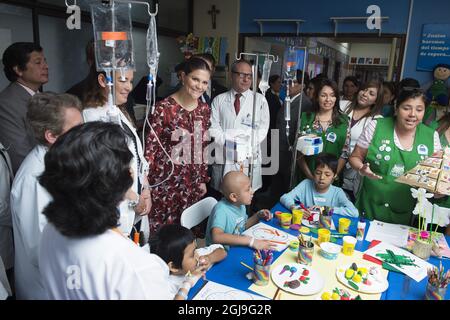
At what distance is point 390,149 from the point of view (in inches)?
81.7

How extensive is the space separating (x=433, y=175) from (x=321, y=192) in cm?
67

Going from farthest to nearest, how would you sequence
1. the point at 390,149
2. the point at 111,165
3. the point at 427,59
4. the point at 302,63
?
the point at 427,59
the point at 302,63
the point at 390,149
the point at 111,165

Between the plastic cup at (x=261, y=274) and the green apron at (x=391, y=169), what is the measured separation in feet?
3.63

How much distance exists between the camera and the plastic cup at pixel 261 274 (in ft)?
4.35

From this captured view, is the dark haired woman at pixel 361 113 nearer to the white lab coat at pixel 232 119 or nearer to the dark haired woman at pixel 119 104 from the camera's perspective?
the white lab coat at pixel 232 119

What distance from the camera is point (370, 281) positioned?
4.50 feet

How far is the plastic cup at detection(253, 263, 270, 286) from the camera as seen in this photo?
4.35 ft

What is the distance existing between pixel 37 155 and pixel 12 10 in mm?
2030

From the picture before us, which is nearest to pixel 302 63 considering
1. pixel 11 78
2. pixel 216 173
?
pixel 216 173

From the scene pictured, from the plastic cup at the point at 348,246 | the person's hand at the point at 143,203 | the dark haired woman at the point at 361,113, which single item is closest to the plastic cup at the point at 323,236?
the plastic cup at the point at 348,246

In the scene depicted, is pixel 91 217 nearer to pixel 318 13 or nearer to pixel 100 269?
pixel 100 269

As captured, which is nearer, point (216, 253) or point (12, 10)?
point (216, 253)
